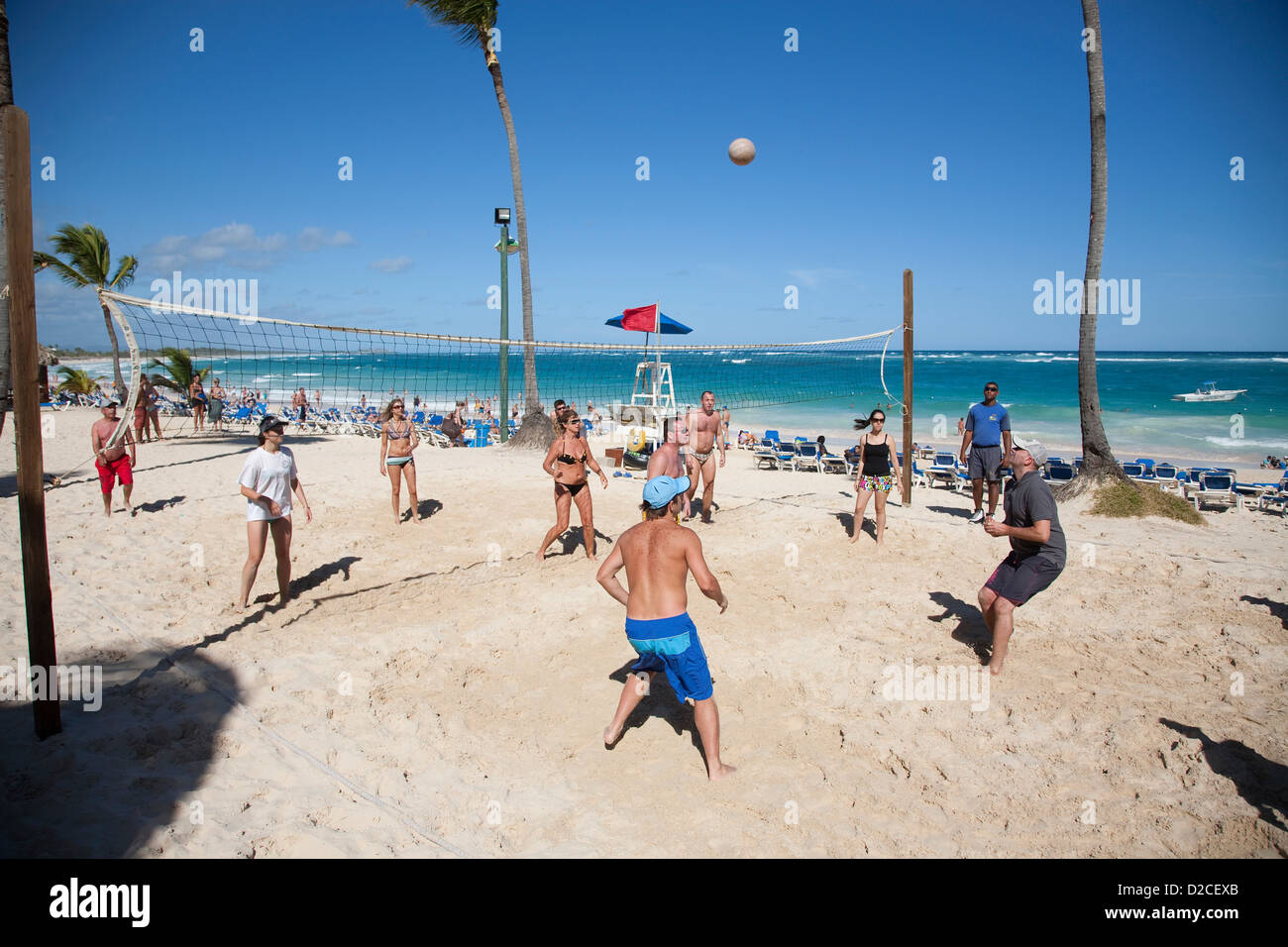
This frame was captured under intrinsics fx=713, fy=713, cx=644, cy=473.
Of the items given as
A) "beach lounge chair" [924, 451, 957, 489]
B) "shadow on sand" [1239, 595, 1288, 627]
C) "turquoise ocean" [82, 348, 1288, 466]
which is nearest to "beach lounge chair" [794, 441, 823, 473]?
"turquoise ocean" [82, 348, 1288, 466]

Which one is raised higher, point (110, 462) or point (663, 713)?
point (110, 462)

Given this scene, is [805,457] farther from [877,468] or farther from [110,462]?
[110,462]

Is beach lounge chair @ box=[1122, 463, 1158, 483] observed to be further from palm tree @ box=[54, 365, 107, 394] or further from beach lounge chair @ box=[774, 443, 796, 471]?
palm tree @ box=[54, 365, 107, 394]

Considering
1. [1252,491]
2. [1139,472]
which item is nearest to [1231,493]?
[1252,491]

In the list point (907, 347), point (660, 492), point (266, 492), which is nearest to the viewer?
point (660, 492)

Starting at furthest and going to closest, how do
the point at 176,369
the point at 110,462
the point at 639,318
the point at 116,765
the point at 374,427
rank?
1. the point at 374,427
2. the point at 176,369
3. the point at 639,318
4. the point at 110,462
5. the point at 116,765

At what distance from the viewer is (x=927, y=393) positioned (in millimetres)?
44000

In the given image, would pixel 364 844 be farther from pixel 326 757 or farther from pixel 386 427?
pixel 386 427

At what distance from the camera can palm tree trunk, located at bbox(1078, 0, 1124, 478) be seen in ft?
28.6

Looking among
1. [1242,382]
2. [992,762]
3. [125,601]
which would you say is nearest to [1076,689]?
[992,762]

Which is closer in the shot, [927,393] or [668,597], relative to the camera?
[668,597]

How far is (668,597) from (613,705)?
127 cm

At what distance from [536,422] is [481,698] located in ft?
33.9

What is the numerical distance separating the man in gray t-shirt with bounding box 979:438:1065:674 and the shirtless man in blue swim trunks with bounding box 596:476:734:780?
6.50ft
